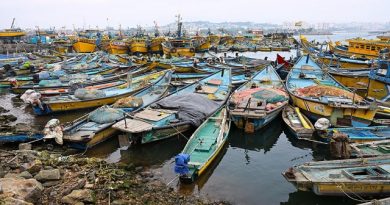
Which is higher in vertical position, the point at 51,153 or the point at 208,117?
the point at 208,117

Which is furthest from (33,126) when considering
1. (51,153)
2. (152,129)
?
(152,129)

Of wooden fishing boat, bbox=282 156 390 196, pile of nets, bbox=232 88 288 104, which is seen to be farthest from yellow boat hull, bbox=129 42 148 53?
wooden fishing boat, bbox=282 156 390 196

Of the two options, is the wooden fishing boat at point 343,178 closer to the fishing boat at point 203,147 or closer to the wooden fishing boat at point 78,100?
the fishing boat at point 203,147

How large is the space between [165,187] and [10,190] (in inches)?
193

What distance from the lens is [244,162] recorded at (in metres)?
14.0

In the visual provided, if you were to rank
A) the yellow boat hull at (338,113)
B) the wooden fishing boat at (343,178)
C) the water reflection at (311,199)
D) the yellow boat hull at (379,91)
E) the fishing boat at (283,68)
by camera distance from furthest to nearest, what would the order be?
1. the fishing boat at (283,68)
2. the yellow boat hull at (379,91)
3. the yellow boat hull at (338,113)
4. the water reflection at (311,199)
5. the wooden fishing boat at (343,178)

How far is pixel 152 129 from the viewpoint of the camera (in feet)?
46.2

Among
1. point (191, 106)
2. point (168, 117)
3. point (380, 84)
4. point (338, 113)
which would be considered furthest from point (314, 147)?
point (380, 84)

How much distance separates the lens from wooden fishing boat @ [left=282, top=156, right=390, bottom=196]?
9.55 m

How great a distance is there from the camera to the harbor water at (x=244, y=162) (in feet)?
36.3

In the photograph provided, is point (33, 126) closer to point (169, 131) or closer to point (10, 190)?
point (169, 131)

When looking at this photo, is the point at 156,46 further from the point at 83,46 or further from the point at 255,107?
the point at 255,107

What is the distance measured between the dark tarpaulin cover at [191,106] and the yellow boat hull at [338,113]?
526 centimetres

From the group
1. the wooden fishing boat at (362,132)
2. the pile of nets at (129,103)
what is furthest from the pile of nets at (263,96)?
the pile of nets at (129,103)
